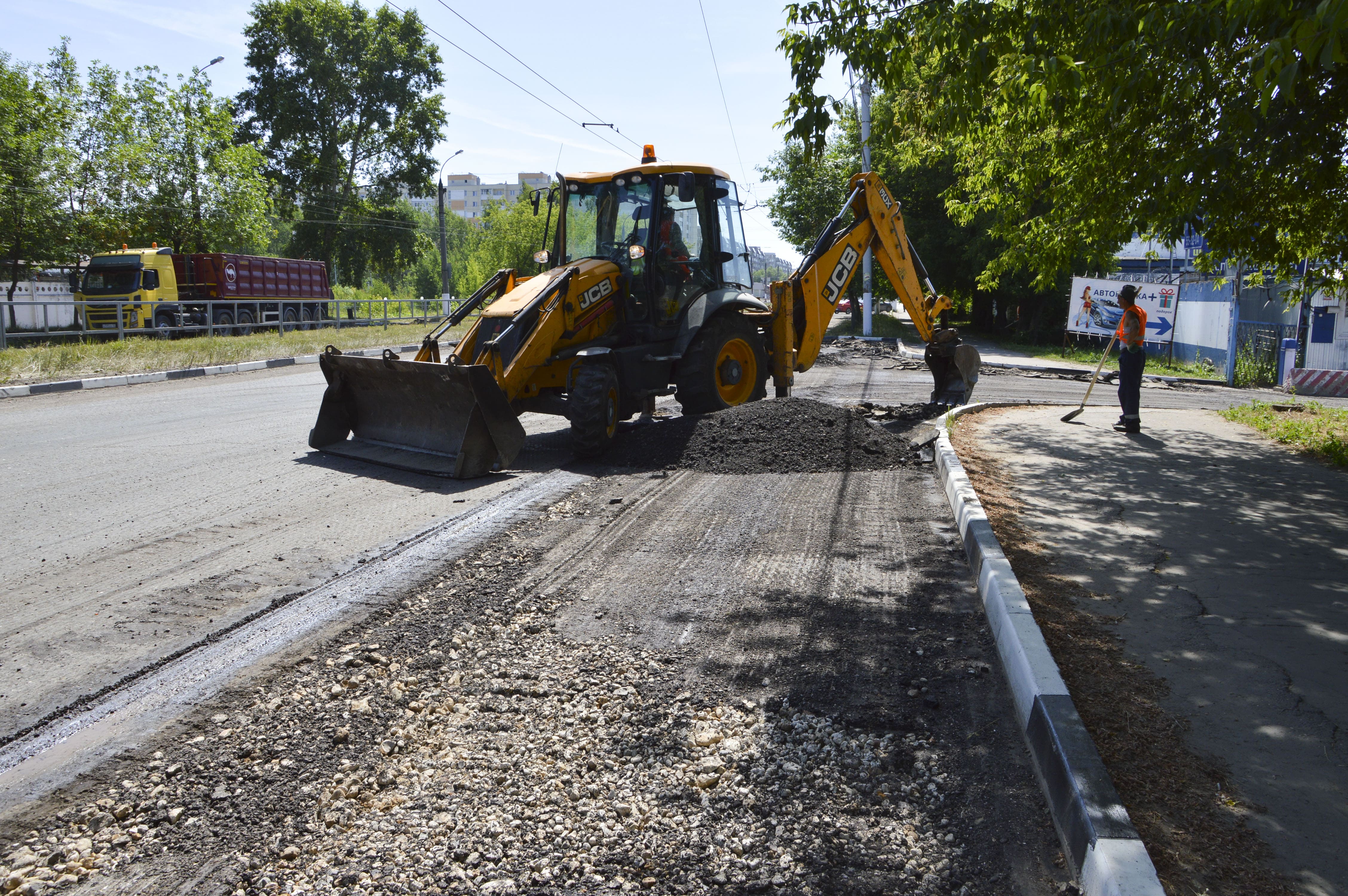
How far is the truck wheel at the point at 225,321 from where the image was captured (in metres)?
30.5

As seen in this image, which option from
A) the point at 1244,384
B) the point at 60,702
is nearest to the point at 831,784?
the point at 60,702

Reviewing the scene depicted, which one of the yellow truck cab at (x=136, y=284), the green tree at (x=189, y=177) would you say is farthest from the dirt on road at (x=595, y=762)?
the green tree at (x=189, y=177)

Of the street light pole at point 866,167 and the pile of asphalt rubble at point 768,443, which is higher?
the street light pole at point 866,167

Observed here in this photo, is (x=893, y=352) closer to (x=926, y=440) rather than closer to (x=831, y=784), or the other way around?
(x=926, y=440)

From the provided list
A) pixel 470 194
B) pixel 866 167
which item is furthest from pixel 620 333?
pixel 470 194

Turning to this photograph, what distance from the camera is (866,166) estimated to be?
30.1 metres

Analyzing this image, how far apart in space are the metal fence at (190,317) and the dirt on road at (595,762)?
1378 centimetres

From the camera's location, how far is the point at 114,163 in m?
36.9

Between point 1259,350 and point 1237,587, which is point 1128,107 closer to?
point 1237,587

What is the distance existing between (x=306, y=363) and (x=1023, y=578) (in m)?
19.8

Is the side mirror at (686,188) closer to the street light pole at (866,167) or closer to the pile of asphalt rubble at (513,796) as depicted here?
the pile of asphalt rubble at (513,796)

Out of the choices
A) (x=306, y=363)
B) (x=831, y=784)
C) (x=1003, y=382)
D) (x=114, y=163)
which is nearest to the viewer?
(x=831, y=784)

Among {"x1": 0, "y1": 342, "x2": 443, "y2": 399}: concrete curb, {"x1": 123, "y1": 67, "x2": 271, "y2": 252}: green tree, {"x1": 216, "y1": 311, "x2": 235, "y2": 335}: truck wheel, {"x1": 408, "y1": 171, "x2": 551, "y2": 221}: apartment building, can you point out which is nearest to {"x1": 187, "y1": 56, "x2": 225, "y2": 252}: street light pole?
{"x1": 123, "y1": 67, "x2": 271, "y2": 252}: green tree

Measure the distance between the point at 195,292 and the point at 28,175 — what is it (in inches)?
278
